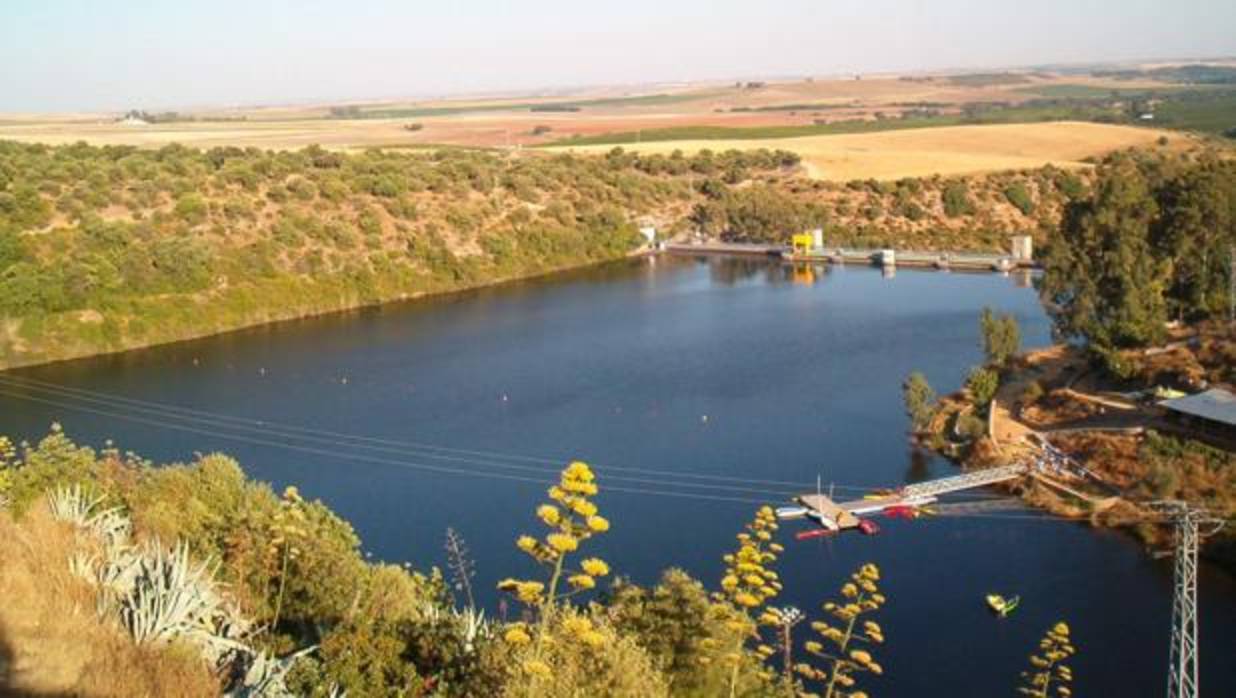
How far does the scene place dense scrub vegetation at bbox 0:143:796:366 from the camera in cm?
3155

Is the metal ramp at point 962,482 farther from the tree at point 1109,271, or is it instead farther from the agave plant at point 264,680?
the agave plant at point 264,680

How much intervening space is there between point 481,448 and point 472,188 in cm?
2675

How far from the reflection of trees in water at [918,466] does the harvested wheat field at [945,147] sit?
114 feet

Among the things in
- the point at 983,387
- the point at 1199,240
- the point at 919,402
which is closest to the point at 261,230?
the point at 919,402

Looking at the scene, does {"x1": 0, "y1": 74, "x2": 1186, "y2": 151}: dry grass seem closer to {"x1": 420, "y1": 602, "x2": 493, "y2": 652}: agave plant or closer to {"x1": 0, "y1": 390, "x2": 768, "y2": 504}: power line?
{"x1": 0, "y1": 390, "x2": 768, "y2": 504}: power line

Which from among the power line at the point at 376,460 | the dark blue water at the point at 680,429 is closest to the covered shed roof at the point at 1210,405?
the dark blue water at the point at 680,429

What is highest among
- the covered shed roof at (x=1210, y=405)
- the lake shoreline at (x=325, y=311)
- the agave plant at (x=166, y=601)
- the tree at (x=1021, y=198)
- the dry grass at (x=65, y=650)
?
the dry grass at (x=65, y=650)

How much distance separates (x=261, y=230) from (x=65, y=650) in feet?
111

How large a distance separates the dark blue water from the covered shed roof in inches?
119

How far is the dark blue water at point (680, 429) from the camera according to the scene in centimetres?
1454

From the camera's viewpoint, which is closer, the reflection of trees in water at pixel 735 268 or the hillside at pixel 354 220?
the hillside at pixel 354 220

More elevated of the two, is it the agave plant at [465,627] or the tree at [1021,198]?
the agave plant at [465,627]

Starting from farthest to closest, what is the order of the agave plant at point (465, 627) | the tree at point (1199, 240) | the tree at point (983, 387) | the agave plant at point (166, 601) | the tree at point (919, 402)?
the tree at point (1199, 240) < the tree at point (983, 387) < the tree at point (919, 402) < the agave plant at point (465, 627) < the agave plant at point (166, 601)

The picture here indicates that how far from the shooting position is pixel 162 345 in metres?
31.2
